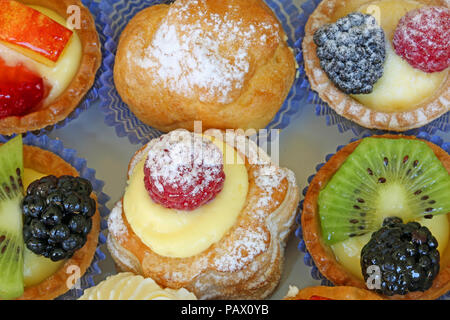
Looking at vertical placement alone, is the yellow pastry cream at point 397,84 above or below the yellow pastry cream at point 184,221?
above

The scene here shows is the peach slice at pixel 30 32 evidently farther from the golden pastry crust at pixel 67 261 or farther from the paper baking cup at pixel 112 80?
the golden pastry crust at pixel 67 261

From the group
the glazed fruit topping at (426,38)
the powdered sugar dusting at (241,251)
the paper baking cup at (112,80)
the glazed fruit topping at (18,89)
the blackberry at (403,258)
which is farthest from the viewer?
the paper baking cup at (112,80)

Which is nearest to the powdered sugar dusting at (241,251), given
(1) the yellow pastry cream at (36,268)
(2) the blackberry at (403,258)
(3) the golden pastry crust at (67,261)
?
(2) the blackberry at (403,258)

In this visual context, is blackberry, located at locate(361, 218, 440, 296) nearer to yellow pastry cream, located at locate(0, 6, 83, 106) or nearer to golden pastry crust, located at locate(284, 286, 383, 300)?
golden pastry crust, located at locate(284, 286, 383, 300)

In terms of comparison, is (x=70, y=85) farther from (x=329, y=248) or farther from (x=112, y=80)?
(x=329, y=248)

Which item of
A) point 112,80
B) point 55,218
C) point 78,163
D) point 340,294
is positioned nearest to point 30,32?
point 112,80

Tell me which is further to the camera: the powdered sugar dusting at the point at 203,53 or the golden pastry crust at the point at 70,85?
the golden pastry crust at the point at 70,85
